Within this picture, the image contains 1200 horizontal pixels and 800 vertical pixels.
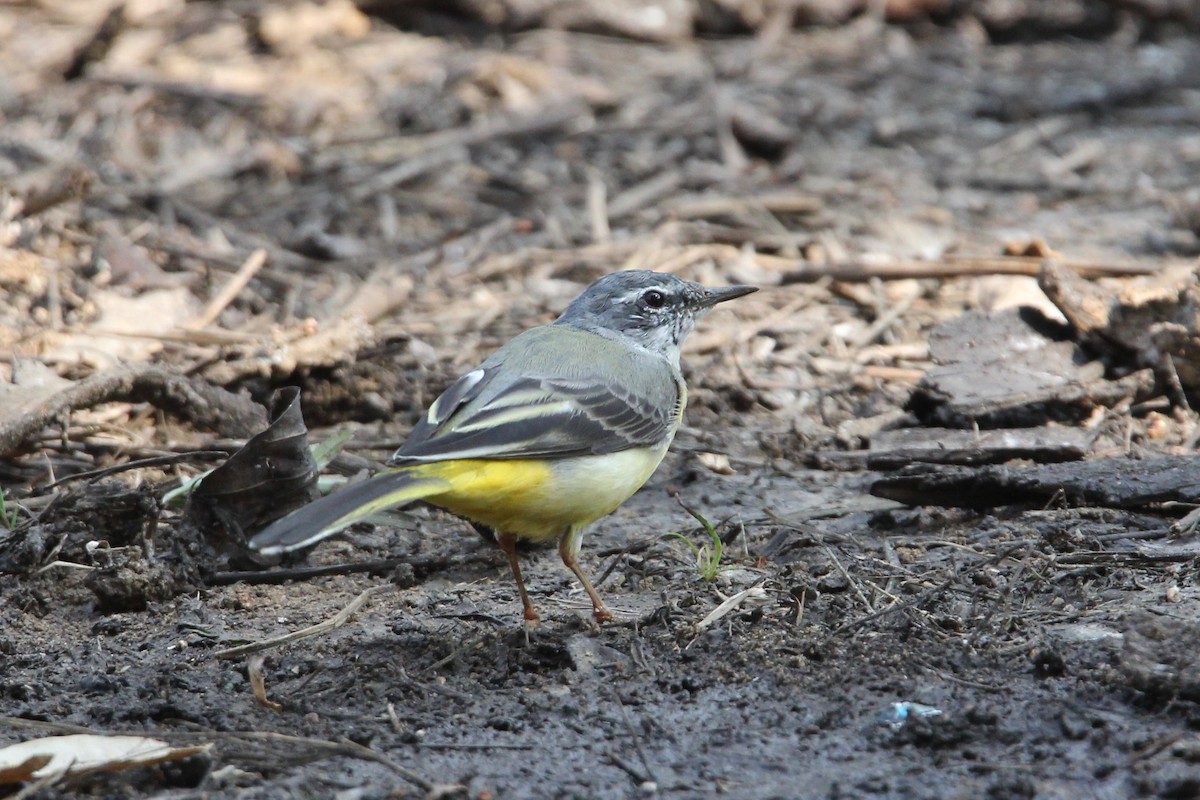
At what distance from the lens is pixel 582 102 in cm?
1081

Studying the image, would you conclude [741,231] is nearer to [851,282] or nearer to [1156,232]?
[851,282]

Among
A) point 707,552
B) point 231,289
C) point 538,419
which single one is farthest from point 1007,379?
point 231,289

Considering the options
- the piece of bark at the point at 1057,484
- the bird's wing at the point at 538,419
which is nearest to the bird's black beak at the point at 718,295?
the bird's wing at the point at 538,419

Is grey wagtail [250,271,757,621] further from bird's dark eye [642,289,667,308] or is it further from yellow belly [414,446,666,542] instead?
bird's dark eye [642,289,667,308]

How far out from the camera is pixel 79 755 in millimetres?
3416

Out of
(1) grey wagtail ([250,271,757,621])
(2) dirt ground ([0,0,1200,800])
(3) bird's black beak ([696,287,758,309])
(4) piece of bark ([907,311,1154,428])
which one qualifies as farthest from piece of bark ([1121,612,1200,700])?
(3) bird's black beak ([696,287,758,309])

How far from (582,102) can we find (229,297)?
415 centimetres

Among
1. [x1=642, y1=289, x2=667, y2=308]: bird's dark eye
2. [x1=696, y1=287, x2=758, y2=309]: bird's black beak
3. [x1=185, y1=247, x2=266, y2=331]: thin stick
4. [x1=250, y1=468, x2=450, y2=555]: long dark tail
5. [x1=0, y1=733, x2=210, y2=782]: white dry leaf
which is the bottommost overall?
[x1=185, y1=247, x2=266, y2=331]: thin stick

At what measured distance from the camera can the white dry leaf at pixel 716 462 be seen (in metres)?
6.27

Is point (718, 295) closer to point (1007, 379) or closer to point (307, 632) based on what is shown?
point (1007, 379)

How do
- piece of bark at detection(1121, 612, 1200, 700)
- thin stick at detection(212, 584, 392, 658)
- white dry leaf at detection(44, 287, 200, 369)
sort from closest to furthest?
piece of bark at detection(1121, 612, 1200, 700), thin stick at detection(212, 584, 392, 658), white dry leaf at detection(44, 287, 200, 369)

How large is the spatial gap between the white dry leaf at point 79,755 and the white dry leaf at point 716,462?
3.28 metres

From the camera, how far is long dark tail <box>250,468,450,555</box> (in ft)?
12.2

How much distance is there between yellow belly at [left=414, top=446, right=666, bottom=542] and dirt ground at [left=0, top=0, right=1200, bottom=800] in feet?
1.19
